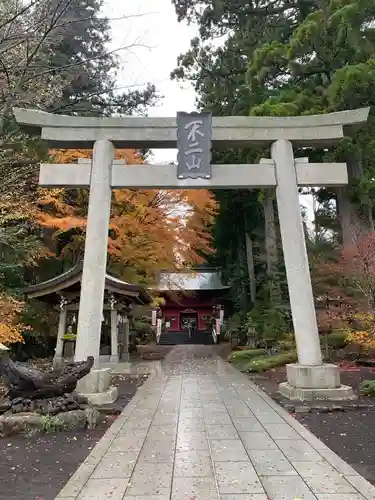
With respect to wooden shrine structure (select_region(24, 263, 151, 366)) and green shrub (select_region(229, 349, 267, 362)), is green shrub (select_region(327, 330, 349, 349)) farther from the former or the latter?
wooden shrine structure (select_region(24, 263, 151, 366))

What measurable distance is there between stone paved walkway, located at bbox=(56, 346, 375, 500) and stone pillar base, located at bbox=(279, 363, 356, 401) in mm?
608

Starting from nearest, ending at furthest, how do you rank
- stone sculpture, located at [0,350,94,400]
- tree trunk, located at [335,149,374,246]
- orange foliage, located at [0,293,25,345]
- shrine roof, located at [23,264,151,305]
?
1. stone sculpture, located at [0,350,94,400]
2. orange foliage, located at [0,293,25,345]
3. tree trunk, located at [335,149,374,246]
4. shrine roof, located at [23,264,151,305]

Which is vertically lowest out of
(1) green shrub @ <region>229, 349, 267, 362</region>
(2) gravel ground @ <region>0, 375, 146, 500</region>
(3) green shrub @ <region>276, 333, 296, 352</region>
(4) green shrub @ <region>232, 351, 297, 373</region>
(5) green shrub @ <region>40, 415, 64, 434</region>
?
(2) gravel ground @ <region>0, 375, 146, 500</region>

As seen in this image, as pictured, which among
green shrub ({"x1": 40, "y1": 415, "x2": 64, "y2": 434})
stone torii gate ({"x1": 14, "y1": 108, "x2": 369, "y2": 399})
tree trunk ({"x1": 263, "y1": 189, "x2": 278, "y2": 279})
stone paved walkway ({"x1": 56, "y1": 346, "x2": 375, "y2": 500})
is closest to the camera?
stone paved walkway ({"x1": 56, "y1": 346, "x2": 375, "y2": 500})

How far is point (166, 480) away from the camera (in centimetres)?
407

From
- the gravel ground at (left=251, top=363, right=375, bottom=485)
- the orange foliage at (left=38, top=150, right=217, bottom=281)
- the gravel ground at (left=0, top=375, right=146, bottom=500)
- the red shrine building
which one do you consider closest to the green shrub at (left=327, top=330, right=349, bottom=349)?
the gravel ground at (left=251, top=363, right=375, bottom=485)

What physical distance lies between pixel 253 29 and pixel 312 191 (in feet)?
24.8

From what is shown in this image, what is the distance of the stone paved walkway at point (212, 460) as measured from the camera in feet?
12.5

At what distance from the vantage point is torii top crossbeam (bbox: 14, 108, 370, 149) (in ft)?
29.8

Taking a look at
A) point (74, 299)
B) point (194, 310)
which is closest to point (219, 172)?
point (74, 299)

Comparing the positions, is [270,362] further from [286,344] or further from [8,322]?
[8,322]

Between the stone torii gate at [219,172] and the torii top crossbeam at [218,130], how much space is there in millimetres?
20

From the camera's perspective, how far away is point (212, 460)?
4668mm

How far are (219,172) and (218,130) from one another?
3.09 feet
